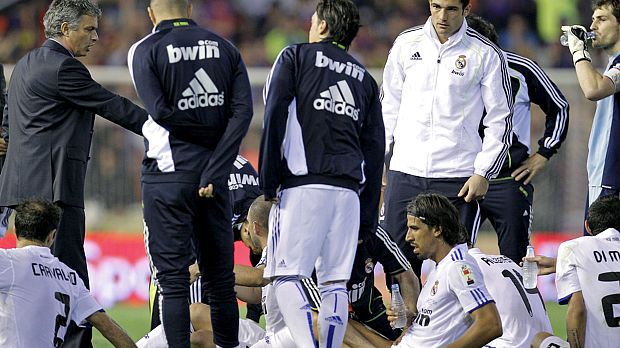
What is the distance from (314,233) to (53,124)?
206 centimetres

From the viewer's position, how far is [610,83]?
28.5 feet

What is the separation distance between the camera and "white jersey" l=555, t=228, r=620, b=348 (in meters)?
7.56

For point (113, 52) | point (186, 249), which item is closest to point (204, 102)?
point (186, 249)

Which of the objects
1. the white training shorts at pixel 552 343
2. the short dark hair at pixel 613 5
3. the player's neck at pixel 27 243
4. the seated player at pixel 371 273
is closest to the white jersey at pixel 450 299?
the seated player at pixel 371 273

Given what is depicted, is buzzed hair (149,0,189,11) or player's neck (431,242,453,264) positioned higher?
buzzed hair (149,0,189,11)

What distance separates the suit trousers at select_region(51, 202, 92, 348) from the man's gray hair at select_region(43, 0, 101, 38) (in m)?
1.21

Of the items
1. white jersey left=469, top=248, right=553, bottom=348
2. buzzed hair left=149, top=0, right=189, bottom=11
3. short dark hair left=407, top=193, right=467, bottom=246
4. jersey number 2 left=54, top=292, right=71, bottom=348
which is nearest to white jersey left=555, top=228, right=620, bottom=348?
white jersey left=469, top=248, right=553, bottom=348

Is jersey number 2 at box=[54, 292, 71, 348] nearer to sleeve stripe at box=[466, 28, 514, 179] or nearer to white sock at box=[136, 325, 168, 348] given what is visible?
white sock at box=[136, 325, 168, 348]

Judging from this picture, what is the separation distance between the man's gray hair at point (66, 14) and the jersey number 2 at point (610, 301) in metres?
3.82

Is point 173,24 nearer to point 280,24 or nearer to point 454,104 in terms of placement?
point 454,104

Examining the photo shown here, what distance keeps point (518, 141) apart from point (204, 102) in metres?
3.15

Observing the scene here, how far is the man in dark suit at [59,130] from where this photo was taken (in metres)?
7.92

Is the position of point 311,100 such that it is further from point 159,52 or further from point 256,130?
point 256,130

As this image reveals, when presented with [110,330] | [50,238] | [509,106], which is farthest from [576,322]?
[50,238]
